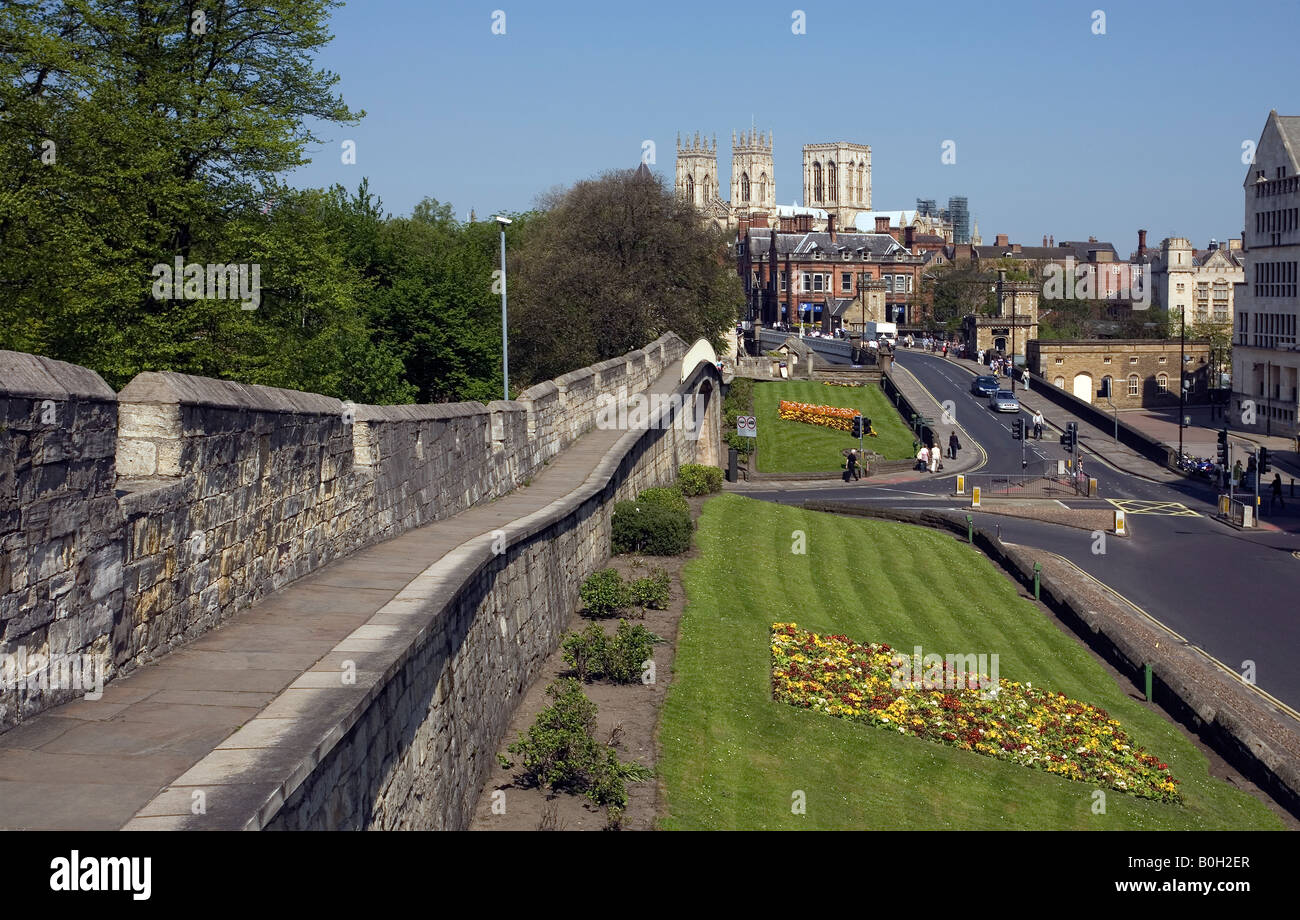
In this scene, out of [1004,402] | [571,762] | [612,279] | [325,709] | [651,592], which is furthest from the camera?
[1004,402]

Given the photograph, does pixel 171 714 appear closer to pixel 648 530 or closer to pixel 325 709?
pixel 325 709

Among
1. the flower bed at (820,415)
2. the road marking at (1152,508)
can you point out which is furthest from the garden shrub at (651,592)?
the flower bed at (820,415)

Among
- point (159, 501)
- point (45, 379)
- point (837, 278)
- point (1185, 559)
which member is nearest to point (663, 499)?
point (1185, 559)

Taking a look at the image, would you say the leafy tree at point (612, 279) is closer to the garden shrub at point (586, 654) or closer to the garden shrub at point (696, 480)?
the garden shrub at point (696, 480)

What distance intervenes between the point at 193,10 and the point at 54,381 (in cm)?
2151

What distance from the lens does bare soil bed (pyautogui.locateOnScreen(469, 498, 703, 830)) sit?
12.1 metres

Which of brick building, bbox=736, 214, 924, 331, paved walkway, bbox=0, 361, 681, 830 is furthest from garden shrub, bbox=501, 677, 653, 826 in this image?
brick building, bbox=736, 214, 924, 331

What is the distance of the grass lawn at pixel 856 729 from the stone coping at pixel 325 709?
325 centimetres

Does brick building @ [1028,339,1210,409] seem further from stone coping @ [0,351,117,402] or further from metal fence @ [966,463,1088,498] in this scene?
stone coping @ [0,351,117,402]

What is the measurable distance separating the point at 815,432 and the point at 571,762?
2049 inches

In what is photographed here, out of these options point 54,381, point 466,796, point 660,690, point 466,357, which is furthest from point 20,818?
point 466,357

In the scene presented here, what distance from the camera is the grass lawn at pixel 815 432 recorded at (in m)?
57.8

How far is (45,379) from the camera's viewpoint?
24.6 feet

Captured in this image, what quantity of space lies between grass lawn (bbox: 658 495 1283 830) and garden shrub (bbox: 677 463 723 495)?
4.83 meters
